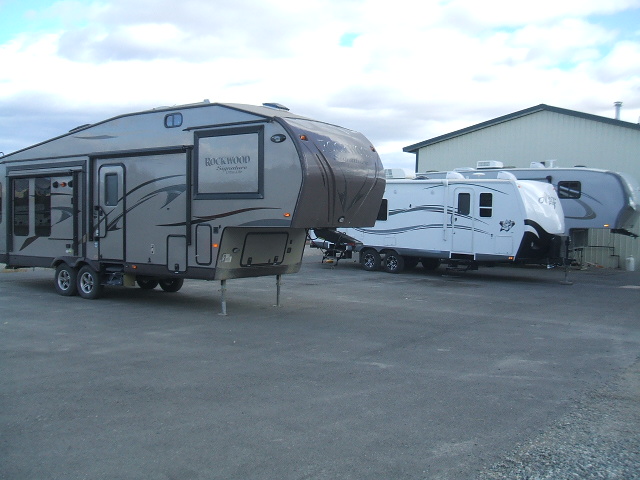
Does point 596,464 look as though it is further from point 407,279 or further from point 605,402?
point 407,279

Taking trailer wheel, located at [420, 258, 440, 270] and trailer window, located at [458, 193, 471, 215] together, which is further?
trailer wheel, located at [420, 258, 440, 270]

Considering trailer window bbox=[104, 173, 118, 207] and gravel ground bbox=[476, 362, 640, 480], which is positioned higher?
trailer window bbox=[104, 173, 118, 207]

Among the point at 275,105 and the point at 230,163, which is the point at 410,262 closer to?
the point at 275,105

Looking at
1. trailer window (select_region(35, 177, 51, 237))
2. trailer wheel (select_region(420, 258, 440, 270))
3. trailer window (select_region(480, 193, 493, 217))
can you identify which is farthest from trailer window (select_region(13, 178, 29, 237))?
trailer wheel (select_region(420, 258, 440, 270))

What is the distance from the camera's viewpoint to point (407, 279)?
1877cm

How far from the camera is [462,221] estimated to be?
18.7 m

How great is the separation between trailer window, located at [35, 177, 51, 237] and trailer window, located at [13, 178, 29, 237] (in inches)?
15.4

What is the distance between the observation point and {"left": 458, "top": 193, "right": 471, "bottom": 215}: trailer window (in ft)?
61.0

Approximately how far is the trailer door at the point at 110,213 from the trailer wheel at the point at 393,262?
1037cm

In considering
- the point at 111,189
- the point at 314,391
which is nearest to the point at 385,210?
the point at 111,189

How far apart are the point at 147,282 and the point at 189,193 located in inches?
160

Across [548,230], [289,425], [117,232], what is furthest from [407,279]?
[289,425]

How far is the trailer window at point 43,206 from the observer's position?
13.9m

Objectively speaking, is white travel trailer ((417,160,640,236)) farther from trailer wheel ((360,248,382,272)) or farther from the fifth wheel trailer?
trailer wheel ((360,248,382,272))
